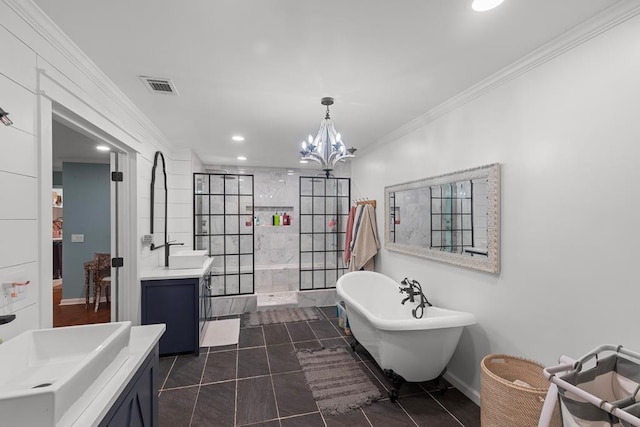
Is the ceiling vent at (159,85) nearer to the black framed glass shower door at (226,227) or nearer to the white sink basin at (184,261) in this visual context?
the white sink basin at (184,261)

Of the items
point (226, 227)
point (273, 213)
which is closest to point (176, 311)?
point (226, 227)

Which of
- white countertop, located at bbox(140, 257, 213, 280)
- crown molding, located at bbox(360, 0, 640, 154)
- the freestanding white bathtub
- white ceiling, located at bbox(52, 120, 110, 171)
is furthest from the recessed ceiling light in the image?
white ceiling, located at bbox(52, 120, 110, 171)

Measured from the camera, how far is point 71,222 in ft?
15.7

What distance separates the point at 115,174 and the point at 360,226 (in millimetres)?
2920

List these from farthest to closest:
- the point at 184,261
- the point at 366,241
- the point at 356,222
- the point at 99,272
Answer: the point at 99,272
the point at 356,222
the point at 366,241
the point at 184,261

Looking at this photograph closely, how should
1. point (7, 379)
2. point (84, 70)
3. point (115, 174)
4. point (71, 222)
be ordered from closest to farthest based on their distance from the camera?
1. point (7, 379)
2. point (84, 70)
3. point (115, 174)
4. point (71, 222)

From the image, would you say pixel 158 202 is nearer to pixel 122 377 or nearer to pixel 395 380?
pixel 122 377

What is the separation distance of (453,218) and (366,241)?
1.57 metres

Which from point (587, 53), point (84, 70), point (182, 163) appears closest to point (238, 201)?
point (182, 163)

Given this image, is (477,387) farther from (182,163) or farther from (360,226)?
(182,163)

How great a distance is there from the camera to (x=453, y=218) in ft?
8.50

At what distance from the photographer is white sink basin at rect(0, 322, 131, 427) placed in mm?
817

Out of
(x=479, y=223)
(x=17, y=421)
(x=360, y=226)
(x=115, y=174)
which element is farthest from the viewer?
(x=360, y=226)

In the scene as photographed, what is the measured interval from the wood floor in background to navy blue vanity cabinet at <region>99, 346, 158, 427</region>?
10.8ft
